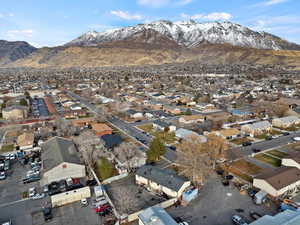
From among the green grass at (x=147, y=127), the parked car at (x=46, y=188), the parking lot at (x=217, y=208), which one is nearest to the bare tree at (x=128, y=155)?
the parking lot at (x=217, y=208)

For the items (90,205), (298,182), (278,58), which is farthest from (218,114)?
(278,58)

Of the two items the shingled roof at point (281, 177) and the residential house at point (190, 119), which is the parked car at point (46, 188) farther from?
the residential house at point (190, 119)

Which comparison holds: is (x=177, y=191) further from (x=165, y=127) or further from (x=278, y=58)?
(x=278, y=58)

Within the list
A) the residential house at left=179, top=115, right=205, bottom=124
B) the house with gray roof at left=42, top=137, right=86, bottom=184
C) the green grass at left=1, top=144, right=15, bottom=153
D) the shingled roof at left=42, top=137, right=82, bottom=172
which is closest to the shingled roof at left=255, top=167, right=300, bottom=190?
the house with gray roof at left=42, top=137, right=86, bottom=184

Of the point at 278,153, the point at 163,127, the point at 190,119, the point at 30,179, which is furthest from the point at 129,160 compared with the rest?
the point at 190,119

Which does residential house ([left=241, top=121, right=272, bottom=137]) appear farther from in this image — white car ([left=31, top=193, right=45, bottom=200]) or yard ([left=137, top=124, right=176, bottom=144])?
white car ([left=31, top=193, right=45, bottom=200])

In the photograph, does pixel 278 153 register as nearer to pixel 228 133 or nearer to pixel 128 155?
pixel 228 133
